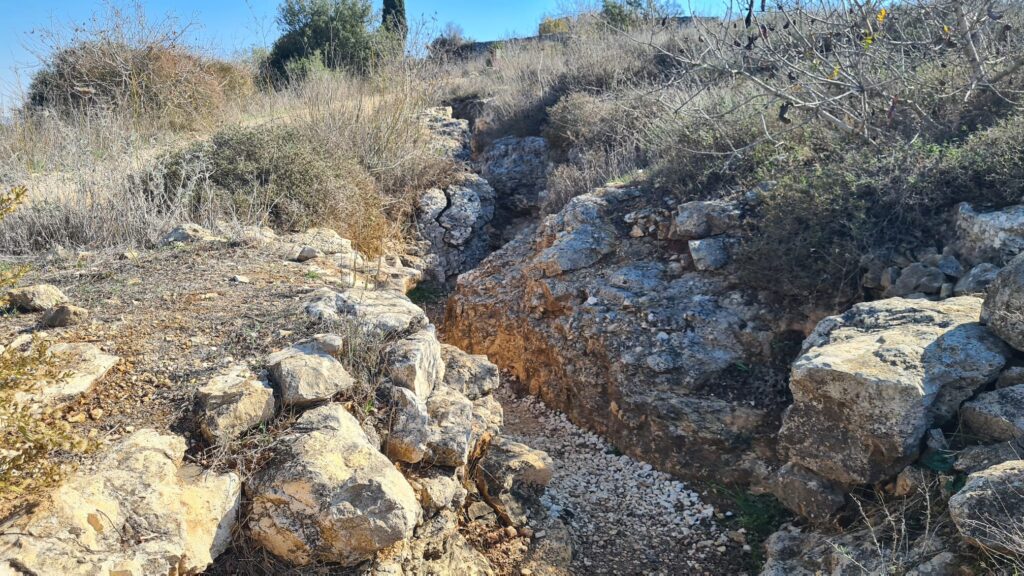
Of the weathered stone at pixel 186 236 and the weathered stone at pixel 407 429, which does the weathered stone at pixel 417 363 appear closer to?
the weathered stone at pixel 407 429

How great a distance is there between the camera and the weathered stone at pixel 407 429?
2959 mm

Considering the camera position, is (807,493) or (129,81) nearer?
(807,493)

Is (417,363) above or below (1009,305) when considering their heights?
below

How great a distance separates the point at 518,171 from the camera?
28.5 feet

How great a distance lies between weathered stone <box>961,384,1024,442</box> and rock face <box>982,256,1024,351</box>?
23cm

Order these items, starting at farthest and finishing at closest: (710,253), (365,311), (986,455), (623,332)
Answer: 1. (710,253)
2. (623,332)
3. (365,311)
4. (986,455)

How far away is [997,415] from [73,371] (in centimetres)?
361

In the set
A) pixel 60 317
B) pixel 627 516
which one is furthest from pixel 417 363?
pixel 60 317

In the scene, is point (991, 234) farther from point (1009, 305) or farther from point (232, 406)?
point (232, 406)

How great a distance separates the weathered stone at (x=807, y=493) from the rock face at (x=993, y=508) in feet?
2.27

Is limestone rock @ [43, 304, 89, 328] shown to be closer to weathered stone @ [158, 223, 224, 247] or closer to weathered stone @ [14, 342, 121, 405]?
weathered stone @ [14, 342, 121, 405]

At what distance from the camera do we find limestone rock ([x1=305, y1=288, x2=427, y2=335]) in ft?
11.1

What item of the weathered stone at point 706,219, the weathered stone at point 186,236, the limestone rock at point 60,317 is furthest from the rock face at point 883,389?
the weathered stone at point 186,236

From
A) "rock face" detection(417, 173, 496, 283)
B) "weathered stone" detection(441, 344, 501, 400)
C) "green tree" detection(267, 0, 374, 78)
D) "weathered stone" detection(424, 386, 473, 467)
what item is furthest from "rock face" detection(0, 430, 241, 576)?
"green tree" detection(267, 0, 374, 78)
